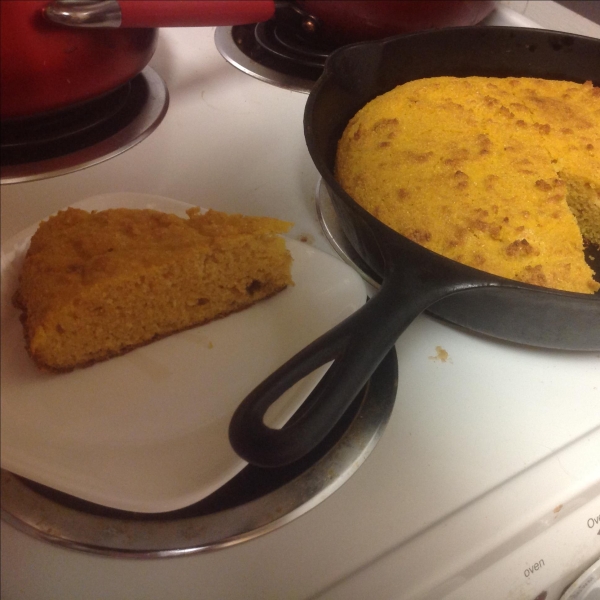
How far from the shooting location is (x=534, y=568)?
17.0 inches

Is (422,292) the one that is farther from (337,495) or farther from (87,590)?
(87,590)

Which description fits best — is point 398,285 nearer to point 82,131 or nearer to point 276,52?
point 82,131

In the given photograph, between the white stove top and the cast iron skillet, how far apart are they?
0.17 feet

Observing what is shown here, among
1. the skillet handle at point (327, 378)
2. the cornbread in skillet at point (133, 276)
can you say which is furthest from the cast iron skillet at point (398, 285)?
the cornbread in skillet at point (133, 276)

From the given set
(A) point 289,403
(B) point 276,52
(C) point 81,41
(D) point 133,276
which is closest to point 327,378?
(A) point 289,403

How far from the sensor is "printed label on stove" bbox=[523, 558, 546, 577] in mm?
429

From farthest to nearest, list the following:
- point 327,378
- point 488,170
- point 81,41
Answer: point 488,170 → point 81,41 → point 327,378

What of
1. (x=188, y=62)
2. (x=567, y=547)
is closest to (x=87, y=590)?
(x=567, y=547)

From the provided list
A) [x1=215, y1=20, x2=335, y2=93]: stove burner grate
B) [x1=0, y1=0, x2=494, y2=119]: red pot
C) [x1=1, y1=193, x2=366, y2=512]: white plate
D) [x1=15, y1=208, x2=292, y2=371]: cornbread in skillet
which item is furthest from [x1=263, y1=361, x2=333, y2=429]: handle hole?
[x1=215, y1=20, x2=335, y2=93]: stove burner grate

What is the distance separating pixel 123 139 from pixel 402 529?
534 millimetres

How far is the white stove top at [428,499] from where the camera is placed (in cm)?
38

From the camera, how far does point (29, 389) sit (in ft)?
1.10

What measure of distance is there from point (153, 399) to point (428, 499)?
24 cm

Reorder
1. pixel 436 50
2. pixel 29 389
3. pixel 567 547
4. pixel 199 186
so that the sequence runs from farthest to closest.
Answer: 1. pixel 436 50
2. pixel 199 186
3. pixel 567 547
4. pixel 29 389
